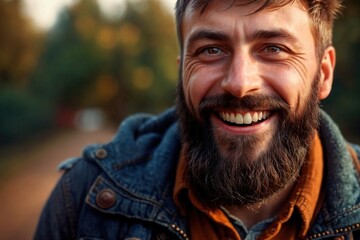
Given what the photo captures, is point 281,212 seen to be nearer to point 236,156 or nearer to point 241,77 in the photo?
point 236,156

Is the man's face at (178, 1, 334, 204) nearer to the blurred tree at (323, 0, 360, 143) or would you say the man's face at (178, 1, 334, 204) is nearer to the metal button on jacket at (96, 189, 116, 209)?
the metal button on jacket at (96, 189, 116, 209)

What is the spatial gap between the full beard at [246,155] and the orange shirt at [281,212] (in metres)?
0.06

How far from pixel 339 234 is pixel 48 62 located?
23.3m

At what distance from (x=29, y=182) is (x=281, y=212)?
12775 mm

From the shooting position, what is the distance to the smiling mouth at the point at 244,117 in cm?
200

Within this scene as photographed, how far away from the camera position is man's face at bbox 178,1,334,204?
194 centimetres

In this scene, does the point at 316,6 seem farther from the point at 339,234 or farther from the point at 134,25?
the point at 134,25

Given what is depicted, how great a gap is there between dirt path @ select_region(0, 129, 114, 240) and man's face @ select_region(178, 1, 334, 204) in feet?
28.7

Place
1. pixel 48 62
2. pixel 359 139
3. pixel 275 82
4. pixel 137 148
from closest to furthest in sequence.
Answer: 1. pixel 275 82
2. pixel 137 148
3. pixel 359 139
4. pixel 48 62

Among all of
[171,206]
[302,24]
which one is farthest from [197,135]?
[302,24]

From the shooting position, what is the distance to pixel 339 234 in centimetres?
207

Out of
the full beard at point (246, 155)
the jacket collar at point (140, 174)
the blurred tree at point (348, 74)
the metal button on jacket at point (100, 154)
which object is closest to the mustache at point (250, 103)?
the full beard at point (246, 155)

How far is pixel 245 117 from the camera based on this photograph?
200 cm

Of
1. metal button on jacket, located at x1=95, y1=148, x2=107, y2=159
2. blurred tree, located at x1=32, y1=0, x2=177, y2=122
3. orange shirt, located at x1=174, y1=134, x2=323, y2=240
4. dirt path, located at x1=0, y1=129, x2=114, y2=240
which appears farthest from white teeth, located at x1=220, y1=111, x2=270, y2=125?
blurred tree, located at x1=32, y1=0, x2=177, y2=122
